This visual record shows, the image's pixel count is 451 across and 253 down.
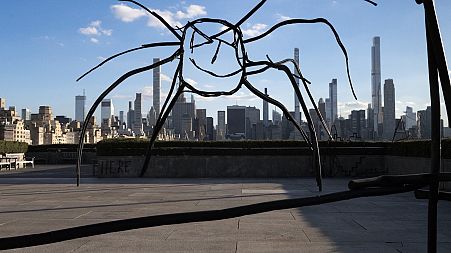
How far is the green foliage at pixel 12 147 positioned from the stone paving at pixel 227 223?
22.1 meters

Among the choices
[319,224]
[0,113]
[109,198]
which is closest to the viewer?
[319,224]

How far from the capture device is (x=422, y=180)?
1.79 metres

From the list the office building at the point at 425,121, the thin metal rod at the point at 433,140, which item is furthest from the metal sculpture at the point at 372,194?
the office building at the point at 425,121

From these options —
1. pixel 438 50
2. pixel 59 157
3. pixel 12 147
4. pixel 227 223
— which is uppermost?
pixel 438 50

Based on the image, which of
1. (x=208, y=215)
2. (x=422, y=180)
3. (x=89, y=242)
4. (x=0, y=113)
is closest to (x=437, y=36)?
(x=422, y=180)

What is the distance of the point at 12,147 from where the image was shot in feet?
115

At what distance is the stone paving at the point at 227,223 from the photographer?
6383 mm

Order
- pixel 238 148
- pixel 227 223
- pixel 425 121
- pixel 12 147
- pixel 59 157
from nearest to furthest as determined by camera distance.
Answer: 1. pixel 227 223
2. pixel 425 121
3. pixel 238 148
4. pixel 12 147
5. pixel 59 157

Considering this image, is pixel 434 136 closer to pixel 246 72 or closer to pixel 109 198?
pixel 246 72

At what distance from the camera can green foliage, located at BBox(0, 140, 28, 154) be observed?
3366 cm

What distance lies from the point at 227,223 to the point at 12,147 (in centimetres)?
3073

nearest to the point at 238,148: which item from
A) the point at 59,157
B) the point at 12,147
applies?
the point at 59,157

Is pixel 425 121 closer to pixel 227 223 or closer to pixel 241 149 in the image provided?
pixel 227 223

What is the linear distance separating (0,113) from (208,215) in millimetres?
87917
